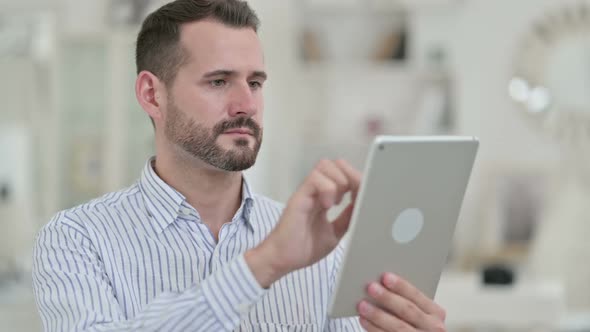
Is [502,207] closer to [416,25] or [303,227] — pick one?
[416,25]

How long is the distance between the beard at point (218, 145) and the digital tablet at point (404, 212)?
292 millimetres

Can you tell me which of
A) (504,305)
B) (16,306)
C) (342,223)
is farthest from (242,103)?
(504,305)

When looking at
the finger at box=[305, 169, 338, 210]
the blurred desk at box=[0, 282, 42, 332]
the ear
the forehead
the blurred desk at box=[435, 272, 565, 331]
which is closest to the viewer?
the finger at box=[305, 169, 338, 210]

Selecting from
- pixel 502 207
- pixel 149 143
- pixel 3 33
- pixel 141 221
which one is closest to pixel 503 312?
pixel 502 207

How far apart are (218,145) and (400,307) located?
403 millimetres

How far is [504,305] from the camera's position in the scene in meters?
4.41

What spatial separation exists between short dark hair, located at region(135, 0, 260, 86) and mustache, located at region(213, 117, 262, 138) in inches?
5.6

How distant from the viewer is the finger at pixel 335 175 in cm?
126

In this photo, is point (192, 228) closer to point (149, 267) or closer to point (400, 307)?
point (149, 267)

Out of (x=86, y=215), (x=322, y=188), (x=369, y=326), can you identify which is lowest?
(x=369, y=326)

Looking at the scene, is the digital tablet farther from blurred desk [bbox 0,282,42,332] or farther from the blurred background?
the blurred background

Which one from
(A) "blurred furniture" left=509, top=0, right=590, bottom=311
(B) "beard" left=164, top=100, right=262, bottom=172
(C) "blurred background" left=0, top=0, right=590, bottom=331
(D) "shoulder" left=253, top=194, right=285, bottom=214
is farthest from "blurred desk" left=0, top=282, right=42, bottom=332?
(A) "blurred furniture" left=509, top=0, right=590, bottom=311

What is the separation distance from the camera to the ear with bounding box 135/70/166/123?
5.60 feet

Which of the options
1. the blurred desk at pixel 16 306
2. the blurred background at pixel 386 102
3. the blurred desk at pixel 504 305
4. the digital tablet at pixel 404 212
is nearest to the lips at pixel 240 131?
the digital tablet at pixel 404 212
